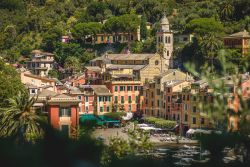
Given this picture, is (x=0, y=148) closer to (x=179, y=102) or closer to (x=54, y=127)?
(x=54, y=127)

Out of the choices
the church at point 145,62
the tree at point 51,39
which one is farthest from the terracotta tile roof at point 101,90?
the tree at point 51,39

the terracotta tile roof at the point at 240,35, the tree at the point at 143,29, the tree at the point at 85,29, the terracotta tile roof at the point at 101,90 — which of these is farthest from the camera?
the tree at the point at 85,29

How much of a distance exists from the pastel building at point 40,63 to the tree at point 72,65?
293 centimetres

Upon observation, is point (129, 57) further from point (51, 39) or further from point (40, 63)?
point (51, 39)

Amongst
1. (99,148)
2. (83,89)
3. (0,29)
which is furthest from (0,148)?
(0,29)

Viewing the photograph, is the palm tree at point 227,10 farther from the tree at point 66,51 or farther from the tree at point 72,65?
the tree at point 66,51

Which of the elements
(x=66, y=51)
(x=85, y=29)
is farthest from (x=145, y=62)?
(x=85, y=29)

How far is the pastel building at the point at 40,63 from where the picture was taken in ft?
334

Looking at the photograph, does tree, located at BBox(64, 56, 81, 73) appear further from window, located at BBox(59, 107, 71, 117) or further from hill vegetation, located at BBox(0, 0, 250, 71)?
window, located at BBox(59, 107, 71, 117)

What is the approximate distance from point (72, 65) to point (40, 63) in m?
5.15

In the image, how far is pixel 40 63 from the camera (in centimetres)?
10206

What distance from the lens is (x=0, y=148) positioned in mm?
8469

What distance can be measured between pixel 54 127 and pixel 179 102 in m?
64.6

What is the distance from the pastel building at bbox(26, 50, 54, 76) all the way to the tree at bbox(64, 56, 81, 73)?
2.93 m
